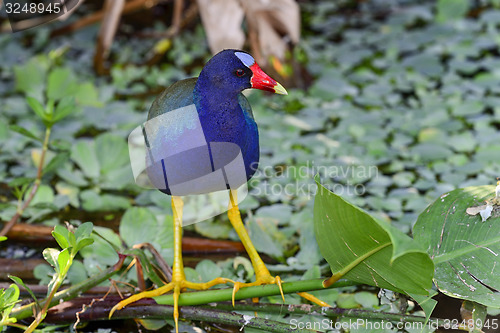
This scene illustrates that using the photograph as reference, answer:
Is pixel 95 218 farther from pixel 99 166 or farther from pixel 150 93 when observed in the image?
pixel 150 93

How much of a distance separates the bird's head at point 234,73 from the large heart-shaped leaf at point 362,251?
355 millimetres

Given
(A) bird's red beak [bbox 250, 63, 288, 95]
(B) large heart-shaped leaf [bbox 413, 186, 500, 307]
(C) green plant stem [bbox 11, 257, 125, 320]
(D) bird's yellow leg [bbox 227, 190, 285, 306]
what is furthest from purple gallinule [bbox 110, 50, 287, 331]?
(B) large heart-shaped leaf [bbox 413, 186, 500, 307]

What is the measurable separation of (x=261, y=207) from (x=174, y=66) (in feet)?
4.14

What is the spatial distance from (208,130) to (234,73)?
0.17 m

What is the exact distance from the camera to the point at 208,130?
5.07 feet

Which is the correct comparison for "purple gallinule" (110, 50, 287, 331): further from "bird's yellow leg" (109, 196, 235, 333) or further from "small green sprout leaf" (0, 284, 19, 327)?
"small green sprout leaf" (0, 284, 19, 327)

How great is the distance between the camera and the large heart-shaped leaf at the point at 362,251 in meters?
1.33

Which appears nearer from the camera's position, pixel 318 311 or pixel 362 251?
pixel 362 251

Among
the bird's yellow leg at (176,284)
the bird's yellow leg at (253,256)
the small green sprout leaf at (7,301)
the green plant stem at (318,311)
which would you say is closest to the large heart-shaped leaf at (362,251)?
the green plant stem at (318,311)

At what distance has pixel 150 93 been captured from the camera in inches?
118

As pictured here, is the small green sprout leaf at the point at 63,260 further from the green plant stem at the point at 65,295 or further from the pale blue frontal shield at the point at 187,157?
the pale blue frontal shield at the point at 187,157

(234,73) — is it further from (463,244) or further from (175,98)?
(463,244)

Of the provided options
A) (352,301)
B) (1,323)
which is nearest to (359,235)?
(352,301)

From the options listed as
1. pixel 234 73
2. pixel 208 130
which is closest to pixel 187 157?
pixel 208 130
